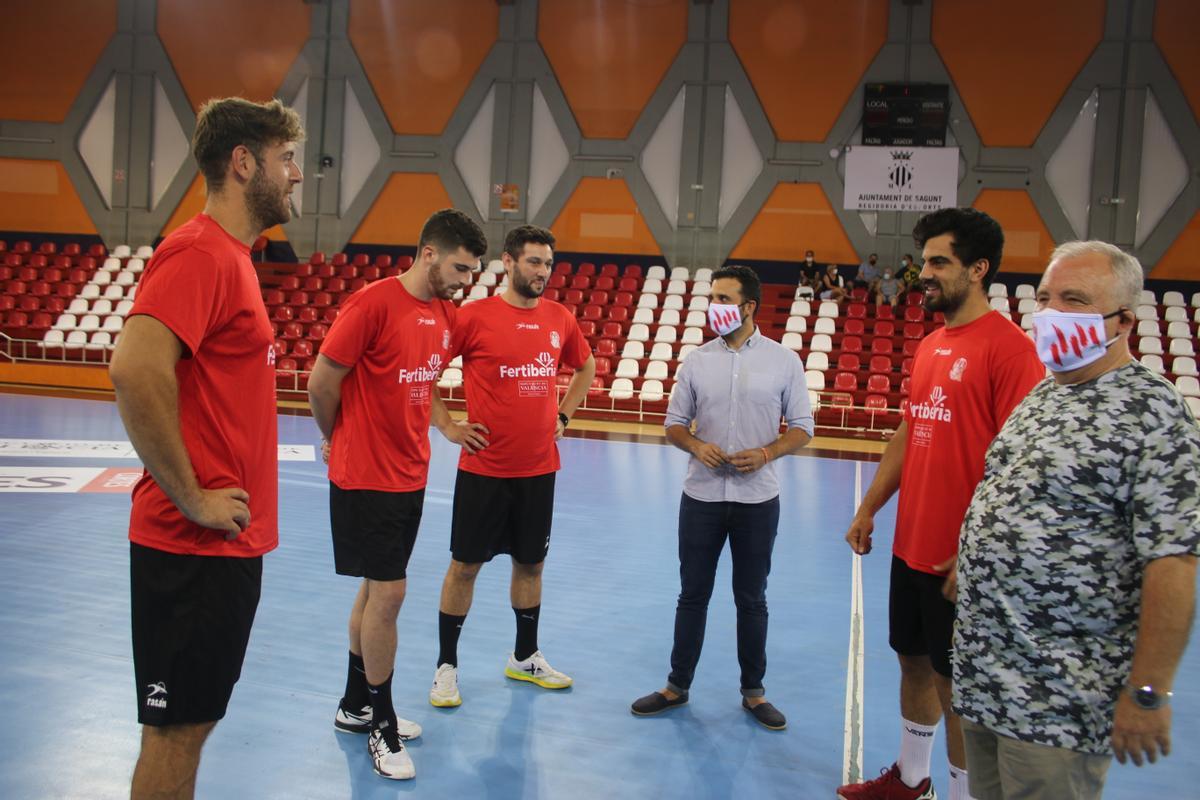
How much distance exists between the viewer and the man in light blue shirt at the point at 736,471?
3.98 metres

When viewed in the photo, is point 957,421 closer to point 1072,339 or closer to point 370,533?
point 1072,339

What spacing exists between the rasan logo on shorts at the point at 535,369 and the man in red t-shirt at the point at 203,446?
1.88 meters

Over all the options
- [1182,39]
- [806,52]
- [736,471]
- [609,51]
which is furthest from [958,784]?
[1182,39]

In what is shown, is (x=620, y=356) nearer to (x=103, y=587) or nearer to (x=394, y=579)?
(x=103, y=587)

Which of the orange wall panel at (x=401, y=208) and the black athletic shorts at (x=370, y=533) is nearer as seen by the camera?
the black athletic shorts at (x=370, y=533)

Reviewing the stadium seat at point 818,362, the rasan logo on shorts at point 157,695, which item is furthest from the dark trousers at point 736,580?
the stadium seat at point 818,362

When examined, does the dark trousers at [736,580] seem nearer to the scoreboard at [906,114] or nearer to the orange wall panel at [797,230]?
the orange wall panel at [797,230]

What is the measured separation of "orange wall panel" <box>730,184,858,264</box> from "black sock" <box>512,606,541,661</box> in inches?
609

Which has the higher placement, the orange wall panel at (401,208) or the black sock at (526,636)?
the orange wall panel at (401,208)

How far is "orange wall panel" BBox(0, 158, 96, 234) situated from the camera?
21.5 m

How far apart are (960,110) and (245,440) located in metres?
18.4

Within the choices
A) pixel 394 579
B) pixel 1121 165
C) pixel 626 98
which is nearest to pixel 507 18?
pixel 626 98

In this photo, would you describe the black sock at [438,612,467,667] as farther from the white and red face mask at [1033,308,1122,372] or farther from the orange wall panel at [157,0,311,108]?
the orange wall panel at [157,0,311,108]

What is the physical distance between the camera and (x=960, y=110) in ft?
59.0
